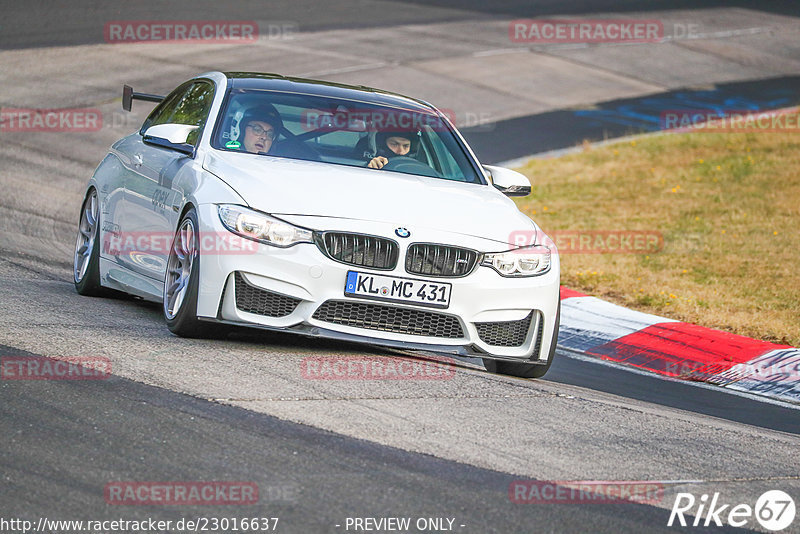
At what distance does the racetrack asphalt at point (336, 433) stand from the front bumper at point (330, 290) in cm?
22

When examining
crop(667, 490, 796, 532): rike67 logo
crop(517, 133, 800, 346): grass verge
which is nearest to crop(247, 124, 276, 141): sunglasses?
crop(667, 490, 796, 532): rike67 logo

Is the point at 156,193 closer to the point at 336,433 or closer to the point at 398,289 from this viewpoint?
the point at 398,289

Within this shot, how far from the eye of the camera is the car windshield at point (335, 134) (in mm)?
7652

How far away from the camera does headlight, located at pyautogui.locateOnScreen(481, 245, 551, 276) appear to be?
6.80 m

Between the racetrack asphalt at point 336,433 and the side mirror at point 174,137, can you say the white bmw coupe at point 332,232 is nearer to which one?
the side mirror at point 174,137

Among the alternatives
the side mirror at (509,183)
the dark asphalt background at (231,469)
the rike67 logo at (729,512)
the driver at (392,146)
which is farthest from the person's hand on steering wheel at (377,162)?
the rike67 logo at (729,512)

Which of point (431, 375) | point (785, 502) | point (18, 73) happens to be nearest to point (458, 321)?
point (431, 375)

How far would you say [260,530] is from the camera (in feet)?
13.5

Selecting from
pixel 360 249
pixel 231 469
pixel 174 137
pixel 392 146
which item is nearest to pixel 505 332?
pixel 360 249

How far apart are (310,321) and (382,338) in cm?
A: 40

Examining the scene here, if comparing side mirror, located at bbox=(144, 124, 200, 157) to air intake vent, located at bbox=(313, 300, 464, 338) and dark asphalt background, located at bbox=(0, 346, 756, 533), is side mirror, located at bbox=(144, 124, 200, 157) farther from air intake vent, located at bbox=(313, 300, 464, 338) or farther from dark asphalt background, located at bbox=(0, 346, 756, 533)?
dark asphalt background, located at bbox=(0, 346, 756, 533)

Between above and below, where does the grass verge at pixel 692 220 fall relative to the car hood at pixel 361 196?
below

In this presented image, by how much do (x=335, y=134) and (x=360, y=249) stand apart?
5.05ft

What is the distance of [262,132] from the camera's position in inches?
303
